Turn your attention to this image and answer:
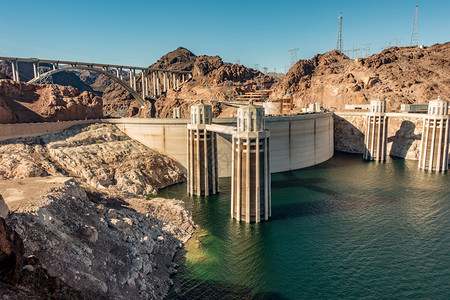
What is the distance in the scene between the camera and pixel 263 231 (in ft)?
116

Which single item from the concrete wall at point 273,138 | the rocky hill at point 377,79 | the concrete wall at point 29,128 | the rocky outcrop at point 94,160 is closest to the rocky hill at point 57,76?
the rocky hill at point 377,79

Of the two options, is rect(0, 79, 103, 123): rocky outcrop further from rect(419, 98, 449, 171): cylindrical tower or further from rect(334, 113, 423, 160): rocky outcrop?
rect(419, 98, 449, 171): cylindrical tower

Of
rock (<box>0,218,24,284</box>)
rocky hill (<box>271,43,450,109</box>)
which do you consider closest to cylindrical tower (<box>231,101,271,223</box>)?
rock (<box>0,218,24,284</box>)

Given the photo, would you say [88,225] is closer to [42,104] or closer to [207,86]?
[42,104]

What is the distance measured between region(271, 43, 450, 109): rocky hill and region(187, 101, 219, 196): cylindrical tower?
A: 212ft

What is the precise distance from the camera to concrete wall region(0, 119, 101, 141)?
48366 mm

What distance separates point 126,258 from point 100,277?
3708mm

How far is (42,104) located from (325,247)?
53.7m

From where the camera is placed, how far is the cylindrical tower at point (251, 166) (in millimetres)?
35875

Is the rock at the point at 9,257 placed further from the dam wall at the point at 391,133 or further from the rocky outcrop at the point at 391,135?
the rocky outcrop at the point at 391,135

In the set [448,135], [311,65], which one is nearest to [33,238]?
[448,135]

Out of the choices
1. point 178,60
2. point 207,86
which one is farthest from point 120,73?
point 178,60

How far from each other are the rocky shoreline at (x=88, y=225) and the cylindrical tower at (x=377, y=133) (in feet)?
177

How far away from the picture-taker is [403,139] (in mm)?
76438
